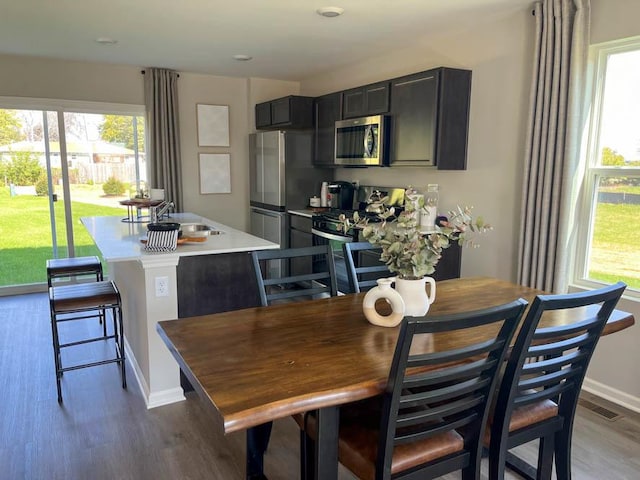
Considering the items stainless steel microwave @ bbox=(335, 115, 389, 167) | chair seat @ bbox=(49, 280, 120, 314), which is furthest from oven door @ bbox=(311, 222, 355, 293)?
chair seat @ bbox=(49, 280, 120, 314)

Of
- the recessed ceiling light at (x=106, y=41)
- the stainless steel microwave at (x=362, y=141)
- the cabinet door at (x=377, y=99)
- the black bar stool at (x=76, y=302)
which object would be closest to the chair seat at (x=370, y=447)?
the black bar stool at (x=76, y=302)

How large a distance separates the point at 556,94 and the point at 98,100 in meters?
4.68

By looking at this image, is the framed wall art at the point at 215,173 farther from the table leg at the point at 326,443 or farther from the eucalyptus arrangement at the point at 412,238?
the table leg at the point at 326,443

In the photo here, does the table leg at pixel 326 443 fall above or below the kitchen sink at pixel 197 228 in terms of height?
below

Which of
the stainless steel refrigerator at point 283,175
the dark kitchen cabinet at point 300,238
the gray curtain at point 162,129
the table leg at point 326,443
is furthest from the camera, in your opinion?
the gray curtain at point 162,129

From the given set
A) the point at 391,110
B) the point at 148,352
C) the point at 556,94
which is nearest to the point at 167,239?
the point at 148,352

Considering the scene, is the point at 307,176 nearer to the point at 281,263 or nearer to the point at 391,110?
the point at 281,263

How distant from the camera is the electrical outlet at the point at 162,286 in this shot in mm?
2647

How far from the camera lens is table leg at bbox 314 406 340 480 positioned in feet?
4.53

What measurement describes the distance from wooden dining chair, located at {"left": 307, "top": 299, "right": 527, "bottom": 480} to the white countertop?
145 centimetres

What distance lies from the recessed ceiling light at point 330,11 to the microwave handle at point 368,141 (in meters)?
1.09

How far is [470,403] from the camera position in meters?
1.46

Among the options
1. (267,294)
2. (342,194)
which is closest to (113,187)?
(342,194)

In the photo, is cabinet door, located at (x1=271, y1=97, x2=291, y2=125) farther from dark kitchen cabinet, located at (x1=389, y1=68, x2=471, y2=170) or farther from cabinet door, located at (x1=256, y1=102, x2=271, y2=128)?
dark kitchen cabinet, located at (x1=389, y1=68, x2=471, y2=170)
